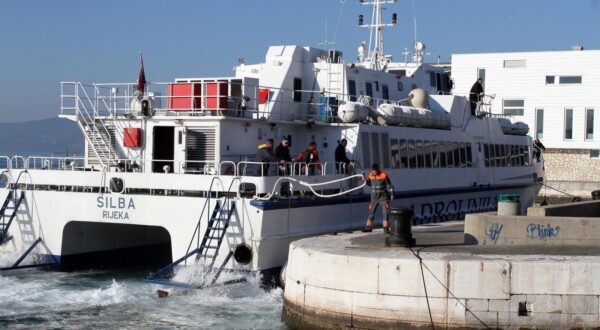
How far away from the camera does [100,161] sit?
20.2 m

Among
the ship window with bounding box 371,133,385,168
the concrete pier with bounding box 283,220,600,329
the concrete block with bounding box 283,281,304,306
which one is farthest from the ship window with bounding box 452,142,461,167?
the concrete block with bounding box 283,281,304,306

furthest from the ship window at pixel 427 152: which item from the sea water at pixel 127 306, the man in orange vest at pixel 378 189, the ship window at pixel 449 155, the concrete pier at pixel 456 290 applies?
the concrete pier at pixel 456 290

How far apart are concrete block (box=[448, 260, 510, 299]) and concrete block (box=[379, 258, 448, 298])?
18 cm

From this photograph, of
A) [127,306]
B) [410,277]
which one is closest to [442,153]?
[127,306]

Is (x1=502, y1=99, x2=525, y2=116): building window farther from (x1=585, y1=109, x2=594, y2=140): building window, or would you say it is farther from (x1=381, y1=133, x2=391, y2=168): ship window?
(x1=381, y1=133, x2=391, y2=168): ship window

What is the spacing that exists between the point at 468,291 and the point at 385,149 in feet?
31.0

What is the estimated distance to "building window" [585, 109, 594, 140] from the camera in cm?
4672

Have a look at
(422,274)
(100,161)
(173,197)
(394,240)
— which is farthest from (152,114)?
(422,274)

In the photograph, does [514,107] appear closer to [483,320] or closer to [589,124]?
[589,124]

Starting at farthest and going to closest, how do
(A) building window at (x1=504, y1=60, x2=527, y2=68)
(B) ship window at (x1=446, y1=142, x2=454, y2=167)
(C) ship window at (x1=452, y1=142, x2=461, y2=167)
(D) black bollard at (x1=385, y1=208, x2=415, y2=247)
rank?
(A) building window at (x1=504, y1=60, x2=527, y2=68) → (C) ship window at (x1=452, y1=142, x2=461, y2=167) → (B) ship window at (x1=446, y1=142, x2=454, y2=167) → (D) black bollard at (x1=385, y1=208, x2=415, y2=247)

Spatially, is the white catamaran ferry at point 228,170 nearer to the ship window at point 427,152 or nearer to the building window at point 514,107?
the ship window at point 427,152

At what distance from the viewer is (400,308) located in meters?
13.8

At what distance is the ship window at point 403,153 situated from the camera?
23406 millimetres

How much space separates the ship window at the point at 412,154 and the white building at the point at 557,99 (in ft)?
76.9
